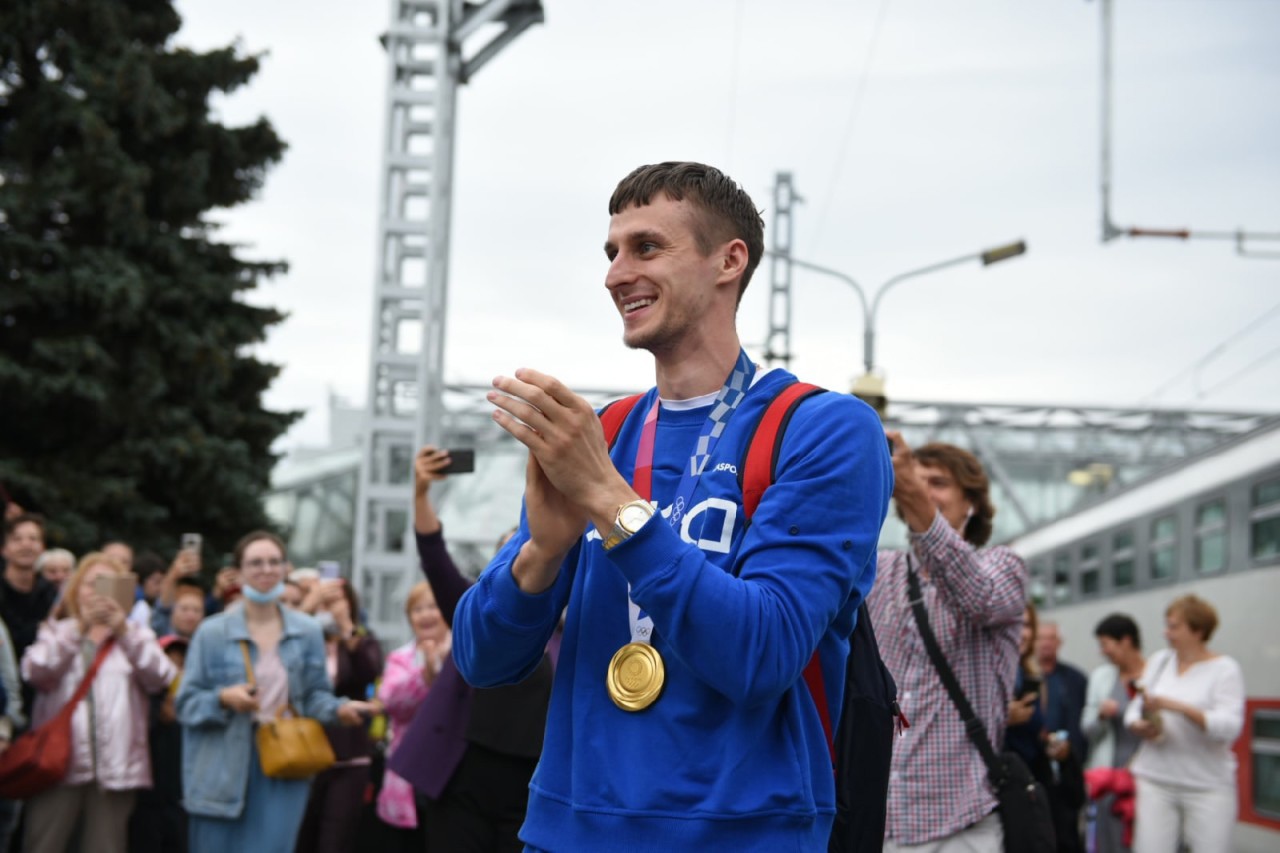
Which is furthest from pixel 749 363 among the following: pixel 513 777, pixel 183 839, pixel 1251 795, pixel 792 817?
pixel 1251 795

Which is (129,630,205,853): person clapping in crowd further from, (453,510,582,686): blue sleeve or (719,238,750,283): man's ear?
(719,238,750,283): man's ear

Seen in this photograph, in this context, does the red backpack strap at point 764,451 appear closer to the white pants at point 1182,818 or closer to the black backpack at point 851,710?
the black backpack at point 851,710

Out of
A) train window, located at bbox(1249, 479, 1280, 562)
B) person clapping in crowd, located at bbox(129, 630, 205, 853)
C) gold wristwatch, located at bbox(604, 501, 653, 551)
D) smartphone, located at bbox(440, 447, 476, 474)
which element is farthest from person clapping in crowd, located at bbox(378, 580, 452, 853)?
train window, located at bbox(1249, 479, 1280, 562)

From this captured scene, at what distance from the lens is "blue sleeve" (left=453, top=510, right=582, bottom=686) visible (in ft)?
8.18

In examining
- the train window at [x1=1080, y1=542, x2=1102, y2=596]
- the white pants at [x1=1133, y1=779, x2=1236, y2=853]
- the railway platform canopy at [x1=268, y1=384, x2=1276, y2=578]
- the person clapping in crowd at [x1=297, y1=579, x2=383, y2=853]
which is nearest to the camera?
the person clapping in crowd at [x1=297, y1=579, x2=383, y2=853]

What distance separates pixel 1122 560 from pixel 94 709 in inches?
466

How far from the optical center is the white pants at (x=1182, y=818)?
853 cm

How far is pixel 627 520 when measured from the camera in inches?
87.7

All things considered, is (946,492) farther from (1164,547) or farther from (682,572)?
(1164,547)

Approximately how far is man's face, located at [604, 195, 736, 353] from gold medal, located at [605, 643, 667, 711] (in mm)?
532

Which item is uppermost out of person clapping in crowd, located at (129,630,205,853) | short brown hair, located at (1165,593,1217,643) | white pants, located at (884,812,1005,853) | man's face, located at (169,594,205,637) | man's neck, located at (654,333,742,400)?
man's neck, located at (654,333,742,400)

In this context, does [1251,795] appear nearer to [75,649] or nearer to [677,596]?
[75,649]

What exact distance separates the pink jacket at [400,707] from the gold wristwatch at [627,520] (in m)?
6.04

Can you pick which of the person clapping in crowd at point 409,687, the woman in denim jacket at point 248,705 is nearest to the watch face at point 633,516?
the person clapping in crowd at point 409,687
